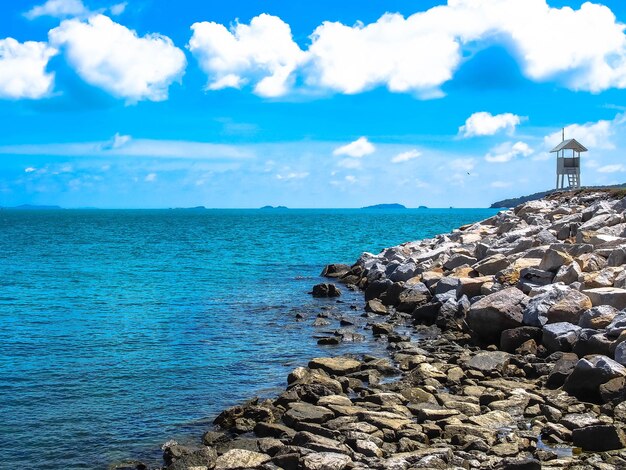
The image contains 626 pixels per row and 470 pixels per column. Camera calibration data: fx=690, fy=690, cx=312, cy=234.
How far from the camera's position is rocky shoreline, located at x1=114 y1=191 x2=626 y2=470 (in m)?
9.99

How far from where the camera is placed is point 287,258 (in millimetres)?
48750

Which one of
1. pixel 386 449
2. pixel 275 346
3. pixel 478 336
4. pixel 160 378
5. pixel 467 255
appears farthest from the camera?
pixel 467 255

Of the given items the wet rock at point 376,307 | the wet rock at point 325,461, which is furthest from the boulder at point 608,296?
the wet rock at point 325,461

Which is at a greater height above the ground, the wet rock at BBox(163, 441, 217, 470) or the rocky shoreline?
the rocky shoreline

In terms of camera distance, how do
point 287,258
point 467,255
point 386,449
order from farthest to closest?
point 287,258
point 467,255
point 386,449

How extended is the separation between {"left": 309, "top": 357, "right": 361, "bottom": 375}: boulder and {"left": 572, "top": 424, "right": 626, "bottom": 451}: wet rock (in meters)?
6.00

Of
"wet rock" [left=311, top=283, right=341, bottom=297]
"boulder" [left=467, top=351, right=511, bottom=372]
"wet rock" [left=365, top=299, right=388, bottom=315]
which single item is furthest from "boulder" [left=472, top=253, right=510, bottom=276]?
"wet rock" [left=311, top=283, right=341, bottom=297]

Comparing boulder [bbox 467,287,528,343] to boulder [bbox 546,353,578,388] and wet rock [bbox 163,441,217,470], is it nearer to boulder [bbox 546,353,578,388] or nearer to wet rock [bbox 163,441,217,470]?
boulder [bbox 546,353,578,388]

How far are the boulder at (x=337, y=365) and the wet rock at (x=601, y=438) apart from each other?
19.7 feet

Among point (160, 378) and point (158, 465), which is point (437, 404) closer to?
point (158, 465)

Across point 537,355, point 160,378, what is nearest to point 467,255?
point 537,355

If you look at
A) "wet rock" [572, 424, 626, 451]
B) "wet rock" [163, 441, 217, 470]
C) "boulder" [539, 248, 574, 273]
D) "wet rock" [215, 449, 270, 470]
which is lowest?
"wet rock" [163, 441, 217, 470]

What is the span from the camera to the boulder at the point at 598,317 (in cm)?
1513

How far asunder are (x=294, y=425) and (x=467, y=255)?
1671cm
